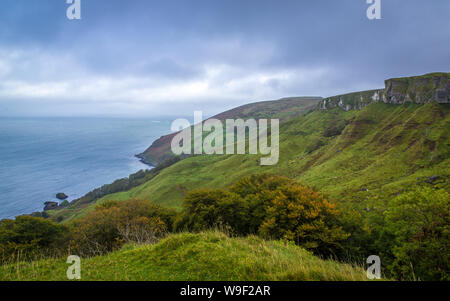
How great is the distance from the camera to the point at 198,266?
7.88m

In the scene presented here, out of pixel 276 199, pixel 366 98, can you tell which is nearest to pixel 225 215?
pixel 276 199

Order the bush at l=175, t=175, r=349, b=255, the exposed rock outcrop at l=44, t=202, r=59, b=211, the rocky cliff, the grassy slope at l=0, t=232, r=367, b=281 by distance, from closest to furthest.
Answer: the grassy slope at l=0, t=232, r=367, b=281
the bush at l=175, t=175, r=349, b=255
the rocky cliff
the exposed rock outcrop at l=44, t=202, r=59, b=211

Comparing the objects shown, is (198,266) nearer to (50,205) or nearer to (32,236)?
(32,236)

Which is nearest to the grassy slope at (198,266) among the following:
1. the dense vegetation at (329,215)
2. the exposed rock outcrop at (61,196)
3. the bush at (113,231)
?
the dense vegetation at (329,215)

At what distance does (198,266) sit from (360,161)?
70.1 meters

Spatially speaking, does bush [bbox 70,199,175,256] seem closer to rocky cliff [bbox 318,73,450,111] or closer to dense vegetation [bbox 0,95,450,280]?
dense vegetation [bbox 0,95,450,280]

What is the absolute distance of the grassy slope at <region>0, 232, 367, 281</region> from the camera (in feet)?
22.6

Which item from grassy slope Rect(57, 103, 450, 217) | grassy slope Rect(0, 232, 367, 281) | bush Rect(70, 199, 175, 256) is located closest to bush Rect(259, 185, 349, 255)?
grassy slope Rect(0, 232, 367, 281)

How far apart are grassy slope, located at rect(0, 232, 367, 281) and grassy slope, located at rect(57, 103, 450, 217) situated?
3915 cm

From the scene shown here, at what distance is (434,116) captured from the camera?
68.9m

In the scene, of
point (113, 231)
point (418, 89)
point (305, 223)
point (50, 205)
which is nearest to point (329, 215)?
point (305, 223)
